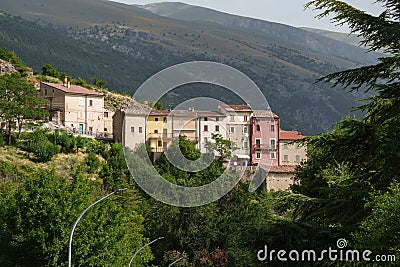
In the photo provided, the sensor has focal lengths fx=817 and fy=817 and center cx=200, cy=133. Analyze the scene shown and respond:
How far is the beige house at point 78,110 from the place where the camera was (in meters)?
95.9

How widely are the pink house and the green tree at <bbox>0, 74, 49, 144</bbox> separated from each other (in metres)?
25.3

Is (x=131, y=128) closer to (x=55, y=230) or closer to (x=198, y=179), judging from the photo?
(x=198, y=179)

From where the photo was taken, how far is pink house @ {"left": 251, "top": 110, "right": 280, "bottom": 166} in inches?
3799

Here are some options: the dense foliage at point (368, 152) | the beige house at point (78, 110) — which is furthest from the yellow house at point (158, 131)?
the dense foliage at point (368, 152)

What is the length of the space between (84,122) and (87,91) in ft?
16.4

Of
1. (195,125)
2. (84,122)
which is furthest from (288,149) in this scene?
(84,122)

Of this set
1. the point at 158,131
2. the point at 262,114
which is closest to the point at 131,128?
the point at 158,131

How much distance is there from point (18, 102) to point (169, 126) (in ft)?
63.2

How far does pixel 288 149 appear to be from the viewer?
9944cm

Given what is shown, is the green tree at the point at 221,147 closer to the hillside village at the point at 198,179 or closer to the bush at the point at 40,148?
the hillside village at the point at 198,179

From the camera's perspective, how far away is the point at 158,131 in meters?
95.5

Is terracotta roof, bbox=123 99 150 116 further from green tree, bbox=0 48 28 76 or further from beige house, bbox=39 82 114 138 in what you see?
green tree, bbox=0 48 28 76

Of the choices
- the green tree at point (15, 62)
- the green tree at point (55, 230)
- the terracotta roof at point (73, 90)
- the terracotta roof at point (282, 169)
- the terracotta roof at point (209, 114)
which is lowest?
the terracotta roof at point (282, 169)

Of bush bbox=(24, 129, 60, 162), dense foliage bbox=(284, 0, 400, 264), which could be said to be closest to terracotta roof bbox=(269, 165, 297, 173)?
bush bbox=(24, 129, 60, 162)
